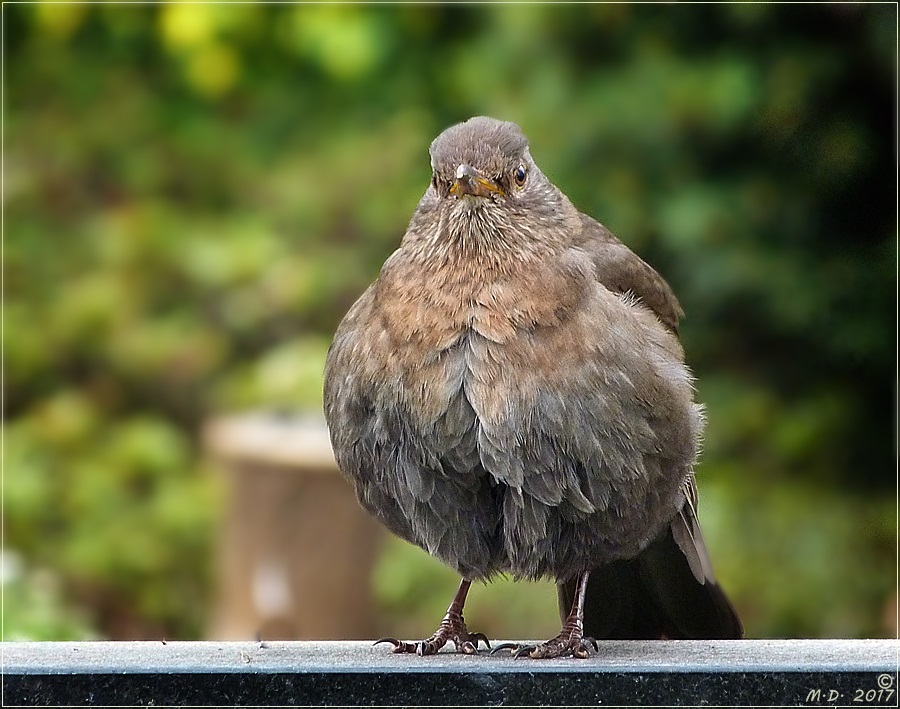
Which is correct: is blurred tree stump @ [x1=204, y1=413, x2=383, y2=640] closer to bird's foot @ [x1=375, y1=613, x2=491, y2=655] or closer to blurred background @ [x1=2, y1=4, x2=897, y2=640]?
blurred background @ [x1=2, y1=4, x2=897, y2=640]

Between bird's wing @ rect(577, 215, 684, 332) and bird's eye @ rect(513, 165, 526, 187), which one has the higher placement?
bird's eye @ rect(513, 165, 526, 187)

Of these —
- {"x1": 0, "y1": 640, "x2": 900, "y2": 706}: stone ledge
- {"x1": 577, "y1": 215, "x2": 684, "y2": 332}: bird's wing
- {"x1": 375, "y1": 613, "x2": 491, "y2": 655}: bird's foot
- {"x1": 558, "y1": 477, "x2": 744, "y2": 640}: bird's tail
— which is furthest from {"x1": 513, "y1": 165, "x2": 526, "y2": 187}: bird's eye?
{"x1": 0, "y1": 640, "x2": 900, "y2": 706}: stone ledge

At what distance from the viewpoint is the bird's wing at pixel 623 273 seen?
148 inches

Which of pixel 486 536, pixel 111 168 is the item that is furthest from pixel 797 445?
pixel 111 168

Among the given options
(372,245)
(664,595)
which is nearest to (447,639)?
(664,595)

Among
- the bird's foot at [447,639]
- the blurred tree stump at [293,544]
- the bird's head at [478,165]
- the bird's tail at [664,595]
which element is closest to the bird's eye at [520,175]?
the bird's head at [478,165]

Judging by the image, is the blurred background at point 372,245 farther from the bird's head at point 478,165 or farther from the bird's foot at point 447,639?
the bird's head at point 478,165

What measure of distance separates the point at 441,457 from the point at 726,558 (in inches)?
188

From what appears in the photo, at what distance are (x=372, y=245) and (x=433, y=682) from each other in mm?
6026

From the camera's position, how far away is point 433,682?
2936mm

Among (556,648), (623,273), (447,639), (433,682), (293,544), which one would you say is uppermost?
(293,544)

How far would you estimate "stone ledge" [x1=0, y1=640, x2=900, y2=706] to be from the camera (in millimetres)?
2863

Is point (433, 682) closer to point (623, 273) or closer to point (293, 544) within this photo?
point (623, 273)

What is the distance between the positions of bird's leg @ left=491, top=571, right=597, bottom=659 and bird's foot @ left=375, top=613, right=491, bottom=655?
0.55 feet
